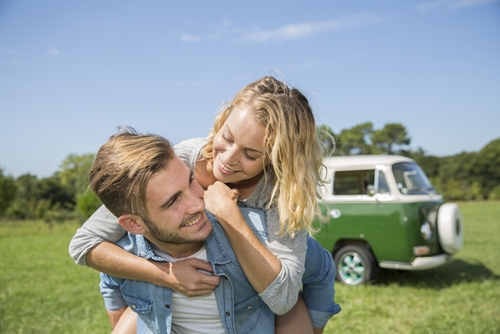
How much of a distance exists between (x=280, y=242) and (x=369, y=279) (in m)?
6.31

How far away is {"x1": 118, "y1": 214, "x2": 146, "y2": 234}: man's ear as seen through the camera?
1945 mm

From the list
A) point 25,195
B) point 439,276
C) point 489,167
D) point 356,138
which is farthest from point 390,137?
point 439,276

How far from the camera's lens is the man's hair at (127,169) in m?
1.87

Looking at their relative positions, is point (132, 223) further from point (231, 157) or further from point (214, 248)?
point (231, 157)

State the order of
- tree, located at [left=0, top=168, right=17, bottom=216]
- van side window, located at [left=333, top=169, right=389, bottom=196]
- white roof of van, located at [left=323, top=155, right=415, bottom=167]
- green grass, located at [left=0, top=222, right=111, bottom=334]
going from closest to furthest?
green grass, located at [left=0, top=222, right=111, bottom=334]
white roof of van, located at [left=323, top=155, right=415, bottom=167]
van side window, located at [left=333, top=169, right=389, bottom=196]
tree, located at [left=0, top=168, right=17, bottom=216]

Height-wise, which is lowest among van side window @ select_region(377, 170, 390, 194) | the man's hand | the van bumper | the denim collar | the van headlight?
the van bumper

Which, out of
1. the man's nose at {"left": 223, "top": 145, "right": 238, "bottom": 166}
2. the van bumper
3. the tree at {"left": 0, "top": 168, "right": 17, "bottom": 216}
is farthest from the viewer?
the tree at {"left": 0, "top": 168, "right": 17, "bottom": 216}

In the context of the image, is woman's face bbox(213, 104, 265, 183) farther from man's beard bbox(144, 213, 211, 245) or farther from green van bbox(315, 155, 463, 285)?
green van bbox(315, 155, 463, 285)

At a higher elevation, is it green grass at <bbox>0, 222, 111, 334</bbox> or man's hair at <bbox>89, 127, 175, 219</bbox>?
man's hair at <bbox>89, 127, 175, 219</bbox>

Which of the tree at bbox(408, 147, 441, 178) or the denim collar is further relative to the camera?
the tree at bbox(408, 147, 441, 178)

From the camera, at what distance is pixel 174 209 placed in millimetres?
1892

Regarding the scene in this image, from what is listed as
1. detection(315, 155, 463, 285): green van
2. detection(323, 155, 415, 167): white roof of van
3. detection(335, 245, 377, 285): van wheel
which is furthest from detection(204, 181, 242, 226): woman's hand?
detection(335, 245, 377, 285): van wheel

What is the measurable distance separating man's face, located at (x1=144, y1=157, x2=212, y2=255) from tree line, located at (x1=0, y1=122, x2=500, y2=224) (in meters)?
20.4

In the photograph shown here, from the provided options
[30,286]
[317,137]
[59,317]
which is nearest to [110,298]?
[317,137]
